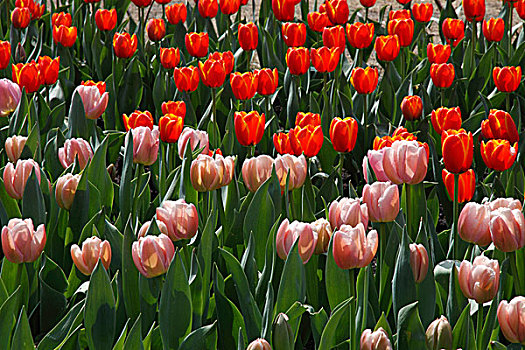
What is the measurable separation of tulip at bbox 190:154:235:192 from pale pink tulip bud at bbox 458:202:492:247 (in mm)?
537

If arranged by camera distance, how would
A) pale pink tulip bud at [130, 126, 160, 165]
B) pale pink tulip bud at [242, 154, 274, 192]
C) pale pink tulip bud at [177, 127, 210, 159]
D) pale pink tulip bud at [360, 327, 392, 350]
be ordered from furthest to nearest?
pale pink tulip bud at [177, 127, 210, 159] → pale pink tulip bud at [130, 126, 160, 165] → pale pink tulip bud at [242, 154, 274, 192] → pale pink tulip bud at [360, 327, 392, 350]

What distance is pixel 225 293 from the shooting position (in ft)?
5.97

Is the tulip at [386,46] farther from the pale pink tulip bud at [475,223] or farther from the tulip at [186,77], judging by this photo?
the pale pink tulip bud at [475,223]

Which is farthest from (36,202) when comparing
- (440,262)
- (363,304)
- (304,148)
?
(440,262)

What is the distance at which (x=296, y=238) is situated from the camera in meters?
1.57

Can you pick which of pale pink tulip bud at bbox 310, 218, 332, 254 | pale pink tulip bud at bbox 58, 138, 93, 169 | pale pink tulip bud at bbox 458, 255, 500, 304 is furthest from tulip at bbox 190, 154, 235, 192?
pale pink tulip bud at bbox 458, 255, 500, 304

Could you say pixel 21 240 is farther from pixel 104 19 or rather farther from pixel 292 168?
pixel 104 19

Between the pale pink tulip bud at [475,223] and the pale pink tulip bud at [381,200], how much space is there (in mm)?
136

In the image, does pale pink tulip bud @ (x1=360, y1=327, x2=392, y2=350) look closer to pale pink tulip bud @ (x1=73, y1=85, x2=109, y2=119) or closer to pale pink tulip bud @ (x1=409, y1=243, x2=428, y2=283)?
pale pink tulip bud @ (x1=409, y1=243, x2=428, y2=283)

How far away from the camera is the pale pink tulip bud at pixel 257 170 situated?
1.88 meters

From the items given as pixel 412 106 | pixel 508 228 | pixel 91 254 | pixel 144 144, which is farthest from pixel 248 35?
pixel 508 228

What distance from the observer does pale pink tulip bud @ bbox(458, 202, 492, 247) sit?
158 centimetres

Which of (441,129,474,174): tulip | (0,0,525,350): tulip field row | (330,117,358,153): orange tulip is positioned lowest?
(0,0,525,350): tulip field row

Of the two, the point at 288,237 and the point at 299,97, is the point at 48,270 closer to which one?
the point at 288,237
